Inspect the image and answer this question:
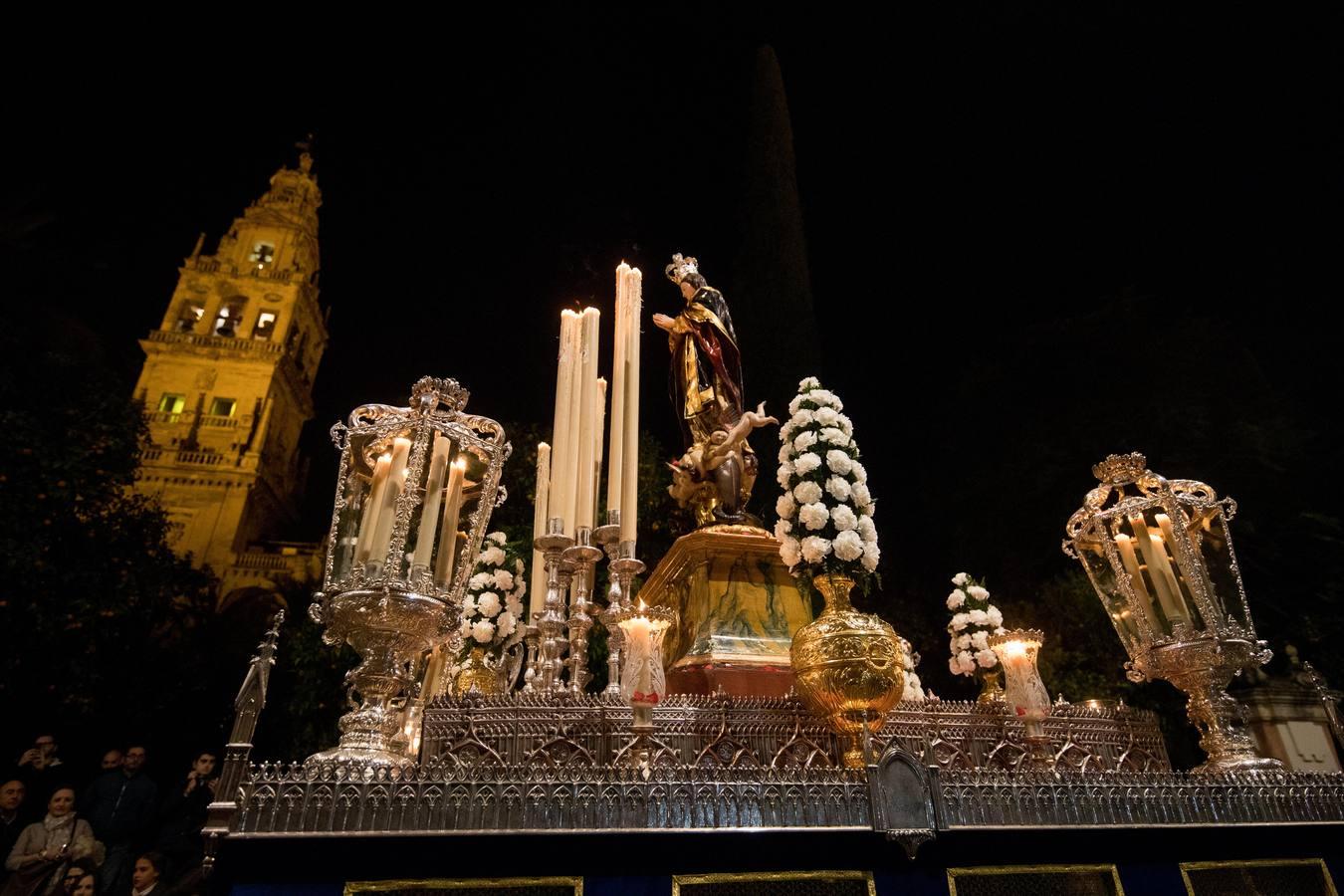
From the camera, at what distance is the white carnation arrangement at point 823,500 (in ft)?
13.0

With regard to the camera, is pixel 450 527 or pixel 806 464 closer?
pixel 450 527

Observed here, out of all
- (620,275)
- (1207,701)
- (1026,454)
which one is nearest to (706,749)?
(1207,701)

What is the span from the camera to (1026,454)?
13.5m

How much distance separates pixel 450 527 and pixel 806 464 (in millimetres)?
2151

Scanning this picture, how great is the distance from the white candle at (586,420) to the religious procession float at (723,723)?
0.02m

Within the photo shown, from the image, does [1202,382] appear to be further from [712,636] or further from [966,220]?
[712,636]

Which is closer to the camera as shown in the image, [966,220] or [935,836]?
[935,836]

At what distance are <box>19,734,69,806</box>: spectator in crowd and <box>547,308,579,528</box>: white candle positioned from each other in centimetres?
558

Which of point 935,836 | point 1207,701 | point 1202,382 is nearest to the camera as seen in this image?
point 935,836

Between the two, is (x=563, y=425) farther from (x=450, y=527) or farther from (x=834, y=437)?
(x=834, y=437)

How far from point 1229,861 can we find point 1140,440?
11.4 m

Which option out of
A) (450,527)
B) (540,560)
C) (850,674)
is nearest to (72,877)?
(540,560)

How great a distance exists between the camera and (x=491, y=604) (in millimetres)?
5961

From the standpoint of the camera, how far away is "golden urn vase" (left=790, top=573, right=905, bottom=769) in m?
3.24
